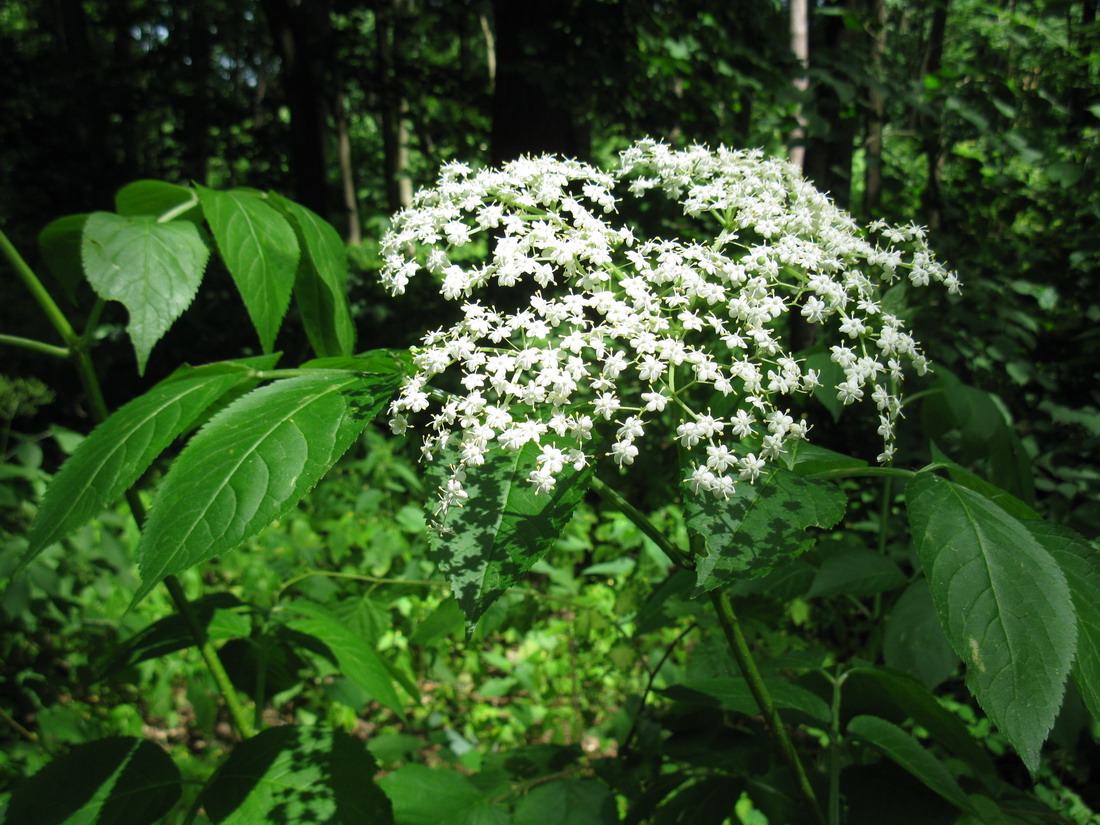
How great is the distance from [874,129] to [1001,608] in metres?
4.13

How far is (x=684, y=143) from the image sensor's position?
140 centimetres

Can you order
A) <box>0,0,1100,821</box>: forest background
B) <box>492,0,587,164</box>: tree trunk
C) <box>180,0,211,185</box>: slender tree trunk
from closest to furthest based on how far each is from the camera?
<box>0,0,1100,821</box>: forest background < <box>492,0,587,164</box>: tree trunk < <box>180,0,211,185</box>: slender tree trunk

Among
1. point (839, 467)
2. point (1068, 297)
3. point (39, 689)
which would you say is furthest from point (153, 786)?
point (1068, 297)

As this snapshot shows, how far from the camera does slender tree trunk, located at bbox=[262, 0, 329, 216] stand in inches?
288

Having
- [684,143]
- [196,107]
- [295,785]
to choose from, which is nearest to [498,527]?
[295,785]

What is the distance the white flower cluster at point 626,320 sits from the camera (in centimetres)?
90

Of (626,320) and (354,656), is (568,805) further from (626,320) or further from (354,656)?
(626,320)

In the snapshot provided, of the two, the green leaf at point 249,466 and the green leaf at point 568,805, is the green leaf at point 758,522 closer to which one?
the green leaf at point 249,466

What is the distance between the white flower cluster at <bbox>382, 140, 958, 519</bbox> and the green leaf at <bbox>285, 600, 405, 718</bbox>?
2.02ft

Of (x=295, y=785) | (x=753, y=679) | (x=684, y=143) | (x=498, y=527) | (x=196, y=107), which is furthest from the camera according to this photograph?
Answer: (x=196, y=107)

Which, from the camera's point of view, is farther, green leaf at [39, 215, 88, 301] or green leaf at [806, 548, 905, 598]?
green leaf at [806, 548, 905, 598]

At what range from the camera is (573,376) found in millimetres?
901

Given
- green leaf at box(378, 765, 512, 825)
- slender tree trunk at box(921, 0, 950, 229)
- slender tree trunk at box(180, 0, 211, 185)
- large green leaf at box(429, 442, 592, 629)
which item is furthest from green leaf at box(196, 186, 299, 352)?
slender tree trunk at box(180, 0, 211, 185)

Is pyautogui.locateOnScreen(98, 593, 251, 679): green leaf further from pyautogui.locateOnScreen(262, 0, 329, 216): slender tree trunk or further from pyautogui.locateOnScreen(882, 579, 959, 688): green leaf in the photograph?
pyautogui.locateOnScreen(262, 0, 329, 216): slender tree trunk
